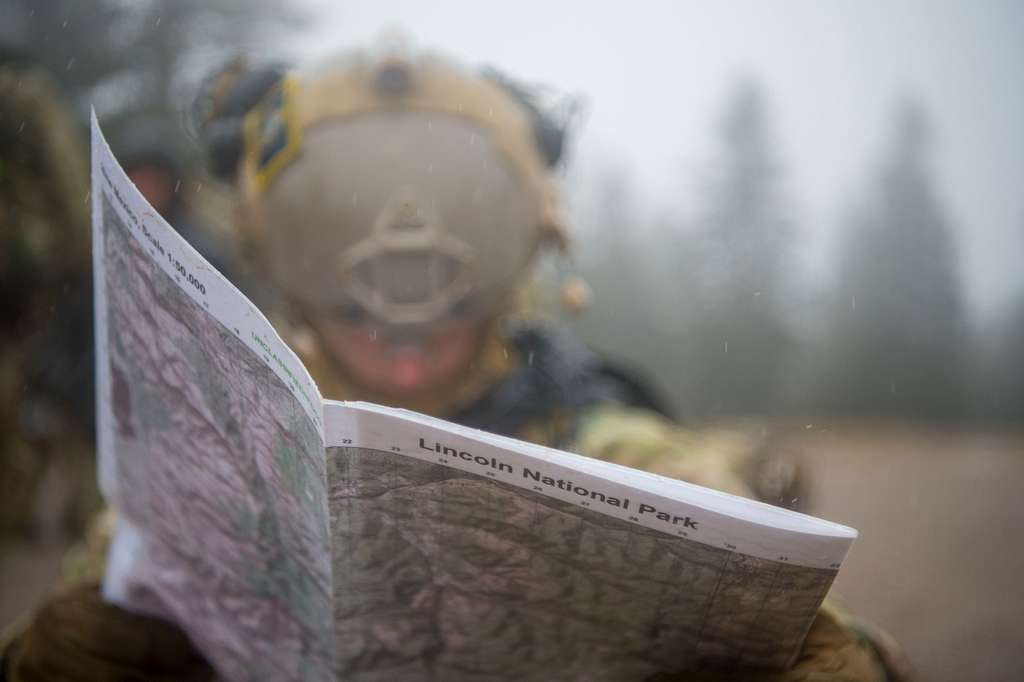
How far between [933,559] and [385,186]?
3291mm

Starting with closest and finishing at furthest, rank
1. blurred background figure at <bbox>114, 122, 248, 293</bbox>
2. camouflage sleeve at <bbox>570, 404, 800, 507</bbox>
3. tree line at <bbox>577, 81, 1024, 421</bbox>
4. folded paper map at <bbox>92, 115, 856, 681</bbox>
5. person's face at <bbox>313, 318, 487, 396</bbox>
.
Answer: folded paper map at <bbox>92, 115, 856, 681</bbox> < camouflage sleeve at <bbox>570, 404, 800, 507</bbox> < person's face at <bbox>313, 318, 487, 396</bbox> < blurred background figure at <bbox>114, 122, 248, 293</bbox> < tree line at <bbox>577, 81, 1024, 421</bbox>

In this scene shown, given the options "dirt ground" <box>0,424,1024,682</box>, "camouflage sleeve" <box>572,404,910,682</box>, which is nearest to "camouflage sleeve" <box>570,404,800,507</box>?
"camouflage sleeve" <box>572,404,910,682</box>

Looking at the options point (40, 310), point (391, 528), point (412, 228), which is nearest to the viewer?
point (391, 528)

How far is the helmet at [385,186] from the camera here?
1.28 metres

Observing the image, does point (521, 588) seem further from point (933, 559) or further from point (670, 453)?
point (933, 559)

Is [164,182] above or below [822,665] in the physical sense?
below

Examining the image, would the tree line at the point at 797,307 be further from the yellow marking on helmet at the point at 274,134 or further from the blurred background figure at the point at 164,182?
the yellow marking on helmet at the point at 274,134

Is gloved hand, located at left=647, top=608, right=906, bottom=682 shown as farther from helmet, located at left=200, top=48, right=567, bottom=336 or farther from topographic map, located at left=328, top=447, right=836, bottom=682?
helmet, located at left=200, top=48, right=567, bottom=336

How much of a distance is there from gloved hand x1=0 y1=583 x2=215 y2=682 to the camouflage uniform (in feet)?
8.45

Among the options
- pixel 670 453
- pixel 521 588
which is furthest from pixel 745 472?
pixel 521 588

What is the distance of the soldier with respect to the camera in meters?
1.28

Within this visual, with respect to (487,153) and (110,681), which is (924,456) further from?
(110,681)

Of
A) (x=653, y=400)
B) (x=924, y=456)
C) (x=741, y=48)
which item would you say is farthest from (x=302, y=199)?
(x=741, y=48)

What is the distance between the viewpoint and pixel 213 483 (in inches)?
30.0
